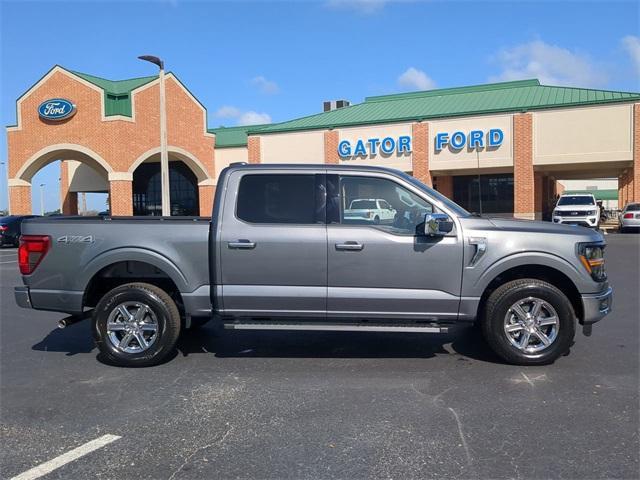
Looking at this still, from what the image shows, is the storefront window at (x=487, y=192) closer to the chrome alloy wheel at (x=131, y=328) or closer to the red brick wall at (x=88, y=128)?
the red brick wall at (x=88, y=128)

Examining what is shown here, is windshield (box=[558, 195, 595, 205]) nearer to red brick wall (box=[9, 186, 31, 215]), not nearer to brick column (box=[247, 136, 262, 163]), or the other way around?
brick column (box=[247, 136, 262, 163])

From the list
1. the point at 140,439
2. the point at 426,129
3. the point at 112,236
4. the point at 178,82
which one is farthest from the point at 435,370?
the point at 178,82

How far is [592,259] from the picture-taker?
5.51 metres

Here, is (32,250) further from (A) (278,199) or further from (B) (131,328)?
(A) (278,199)

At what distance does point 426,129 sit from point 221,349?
27.5m

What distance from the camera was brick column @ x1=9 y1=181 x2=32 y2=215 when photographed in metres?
31.4

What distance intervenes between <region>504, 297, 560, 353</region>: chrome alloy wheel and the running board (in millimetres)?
646

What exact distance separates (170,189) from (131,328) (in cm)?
3557

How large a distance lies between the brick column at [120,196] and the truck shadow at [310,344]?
927 inches

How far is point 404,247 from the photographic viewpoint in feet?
17.9

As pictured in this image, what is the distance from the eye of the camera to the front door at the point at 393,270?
5.44m

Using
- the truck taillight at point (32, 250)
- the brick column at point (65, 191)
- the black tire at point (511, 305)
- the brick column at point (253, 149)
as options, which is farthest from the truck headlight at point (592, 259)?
the brick column at point (65, 191)

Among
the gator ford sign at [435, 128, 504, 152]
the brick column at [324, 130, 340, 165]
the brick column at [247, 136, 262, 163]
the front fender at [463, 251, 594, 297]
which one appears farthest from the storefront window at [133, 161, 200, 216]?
the front fender at [463, 251, 594, 297]

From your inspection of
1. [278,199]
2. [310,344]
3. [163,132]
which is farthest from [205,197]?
[278,199]
